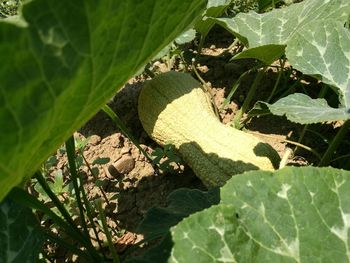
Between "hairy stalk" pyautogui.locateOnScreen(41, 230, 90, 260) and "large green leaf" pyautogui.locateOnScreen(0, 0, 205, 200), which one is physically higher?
"large green leaf" pyautogui.locateOnScreen(0, 0, 205, 200)

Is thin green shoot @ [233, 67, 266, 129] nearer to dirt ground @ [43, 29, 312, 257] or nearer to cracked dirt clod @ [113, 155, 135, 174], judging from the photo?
dirt ground @ [43, 29, 312, 257]

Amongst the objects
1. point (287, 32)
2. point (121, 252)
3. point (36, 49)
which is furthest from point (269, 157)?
point (36, 49)

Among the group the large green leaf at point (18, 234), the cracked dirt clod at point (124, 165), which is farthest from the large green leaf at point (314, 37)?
the large green leaf at point (18, 234)

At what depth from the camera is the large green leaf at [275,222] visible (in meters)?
1.00

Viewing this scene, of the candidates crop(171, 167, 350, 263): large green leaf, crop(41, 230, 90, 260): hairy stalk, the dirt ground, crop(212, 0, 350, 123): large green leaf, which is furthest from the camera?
A: the dirt ground

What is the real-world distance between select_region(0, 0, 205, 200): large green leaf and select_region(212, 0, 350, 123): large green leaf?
3.23ft

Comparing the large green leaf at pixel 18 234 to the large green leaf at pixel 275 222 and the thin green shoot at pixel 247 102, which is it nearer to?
the large green leaf at pixel 275 222

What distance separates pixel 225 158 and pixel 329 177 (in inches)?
43.4

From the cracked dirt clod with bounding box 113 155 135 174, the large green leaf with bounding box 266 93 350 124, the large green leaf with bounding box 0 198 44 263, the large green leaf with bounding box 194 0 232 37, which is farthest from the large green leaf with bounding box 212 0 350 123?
the large green leaf with bounding box 0 198 44 263

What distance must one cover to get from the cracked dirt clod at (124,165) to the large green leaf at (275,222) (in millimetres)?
1280

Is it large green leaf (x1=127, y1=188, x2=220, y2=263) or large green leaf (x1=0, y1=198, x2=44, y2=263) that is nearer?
large green leaf (x1=0, y1=198, x2=44, y2=263)

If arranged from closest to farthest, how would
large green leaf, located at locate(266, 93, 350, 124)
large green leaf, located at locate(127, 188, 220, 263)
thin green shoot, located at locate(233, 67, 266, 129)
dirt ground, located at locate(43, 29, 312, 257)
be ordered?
large green leaf, located at locate(127, 188, 220, 263) → large green leaf, located at locate(266, 93, 350, 124) → dirt ground, located at locate(43, 29, 312, 257) → thin green shoot, located at locate(233, 67, 266, 129)

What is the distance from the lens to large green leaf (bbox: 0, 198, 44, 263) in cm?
119

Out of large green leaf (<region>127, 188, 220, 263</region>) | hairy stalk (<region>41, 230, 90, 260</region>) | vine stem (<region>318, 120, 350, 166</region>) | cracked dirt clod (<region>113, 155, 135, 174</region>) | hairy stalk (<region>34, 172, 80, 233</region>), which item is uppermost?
hairy stalk (<region>34, 172, 80, 233</region>)
